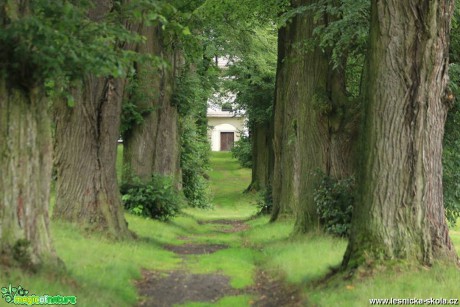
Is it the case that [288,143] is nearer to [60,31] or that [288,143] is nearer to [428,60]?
[428,60]

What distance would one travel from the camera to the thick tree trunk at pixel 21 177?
741 cm

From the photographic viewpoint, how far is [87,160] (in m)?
13.9

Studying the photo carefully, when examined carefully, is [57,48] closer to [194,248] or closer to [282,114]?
[194,248]

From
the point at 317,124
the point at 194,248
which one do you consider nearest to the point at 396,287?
the point at 317,124

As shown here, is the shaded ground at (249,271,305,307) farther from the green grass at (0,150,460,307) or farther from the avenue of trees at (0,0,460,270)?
the avenue of trees at (0,0,460,270)

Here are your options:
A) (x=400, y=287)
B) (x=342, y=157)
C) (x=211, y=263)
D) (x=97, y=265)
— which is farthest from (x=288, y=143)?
(x=400, y=287)

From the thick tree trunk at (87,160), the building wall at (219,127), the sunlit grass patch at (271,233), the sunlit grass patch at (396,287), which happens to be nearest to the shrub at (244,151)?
the building wall at (219,127)

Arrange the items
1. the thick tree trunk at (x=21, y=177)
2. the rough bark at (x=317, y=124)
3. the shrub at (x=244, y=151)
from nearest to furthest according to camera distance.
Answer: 1. the thick tree trunk at (x=21, y=177)
2. the rough bark at (x=317, y=124)
3. the shrub at (x=244, y=151)

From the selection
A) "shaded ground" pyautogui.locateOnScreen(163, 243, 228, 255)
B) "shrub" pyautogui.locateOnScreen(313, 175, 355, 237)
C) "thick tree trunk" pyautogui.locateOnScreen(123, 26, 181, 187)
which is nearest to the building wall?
"thick tree trunk" pyautogui.locateOnScreen(123, 26, 181, 187)

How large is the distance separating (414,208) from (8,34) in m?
5.72

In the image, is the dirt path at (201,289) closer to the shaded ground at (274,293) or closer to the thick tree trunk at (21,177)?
the shaded ground at (274,293)

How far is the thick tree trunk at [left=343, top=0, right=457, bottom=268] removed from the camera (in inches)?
344

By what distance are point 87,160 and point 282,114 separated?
33.2ft

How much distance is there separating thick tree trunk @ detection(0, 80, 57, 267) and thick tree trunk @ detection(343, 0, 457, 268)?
4.41 metres
